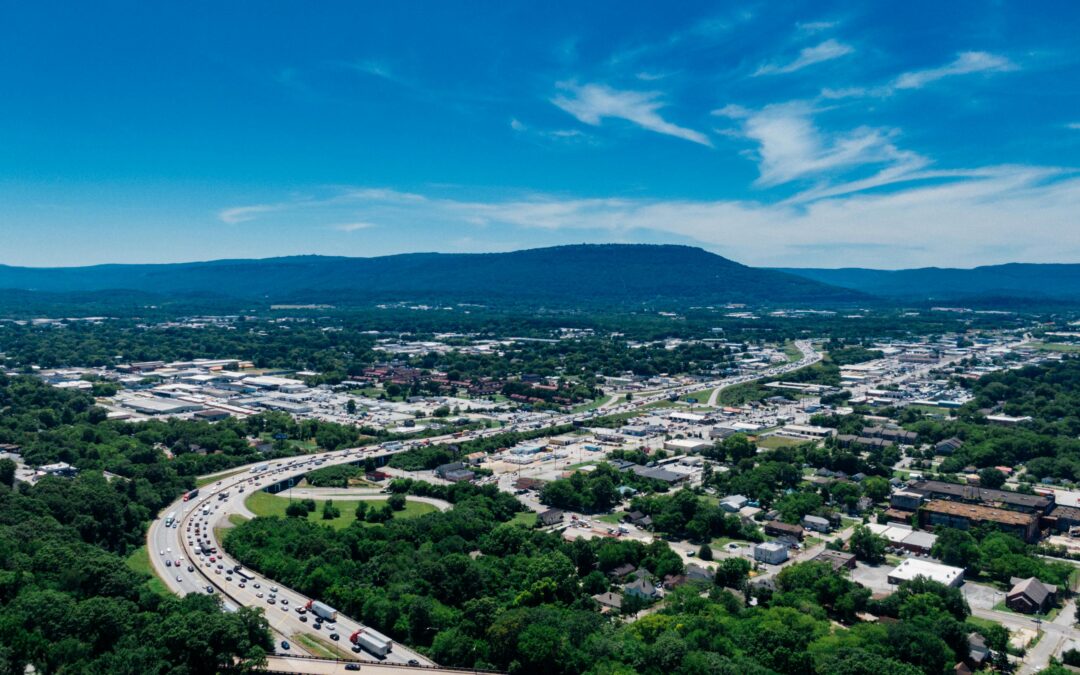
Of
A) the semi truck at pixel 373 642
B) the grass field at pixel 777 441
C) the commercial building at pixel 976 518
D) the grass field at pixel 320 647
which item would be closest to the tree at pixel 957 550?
the commercial building at pixel 976 518

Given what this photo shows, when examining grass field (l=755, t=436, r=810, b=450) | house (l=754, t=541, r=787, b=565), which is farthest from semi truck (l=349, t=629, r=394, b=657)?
grass field (l=755, t=436, r=810, b=450)

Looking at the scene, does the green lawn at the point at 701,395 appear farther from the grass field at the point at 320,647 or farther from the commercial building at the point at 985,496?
the grass field at the point at 320,647

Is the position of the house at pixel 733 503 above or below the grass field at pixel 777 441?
above

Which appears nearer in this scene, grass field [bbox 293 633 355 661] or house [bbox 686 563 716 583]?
grass field [bbox 293 633 355 661]

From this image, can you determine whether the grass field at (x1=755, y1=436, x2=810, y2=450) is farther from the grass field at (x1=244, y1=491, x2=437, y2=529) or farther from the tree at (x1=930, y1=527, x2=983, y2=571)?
the grass field at (x1=244, y1=491, x2=437, y2=529)

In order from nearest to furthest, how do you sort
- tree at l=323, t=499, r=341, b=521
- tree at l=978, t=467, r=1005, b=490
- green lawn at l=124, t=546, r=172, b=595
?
1. green lawn at l=124, t=546, r=172, b=595
2. tree at l=323, t=499, r=341, b=521
3. tree at l=978, t=467, r=1005, b=490

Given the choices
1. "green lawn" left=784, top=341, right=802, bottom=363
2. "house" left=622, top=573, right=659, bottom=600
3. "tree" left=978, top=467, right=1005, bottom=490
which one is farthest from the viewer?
"green lawn" left=784, top=341, right=802, bottom=363
